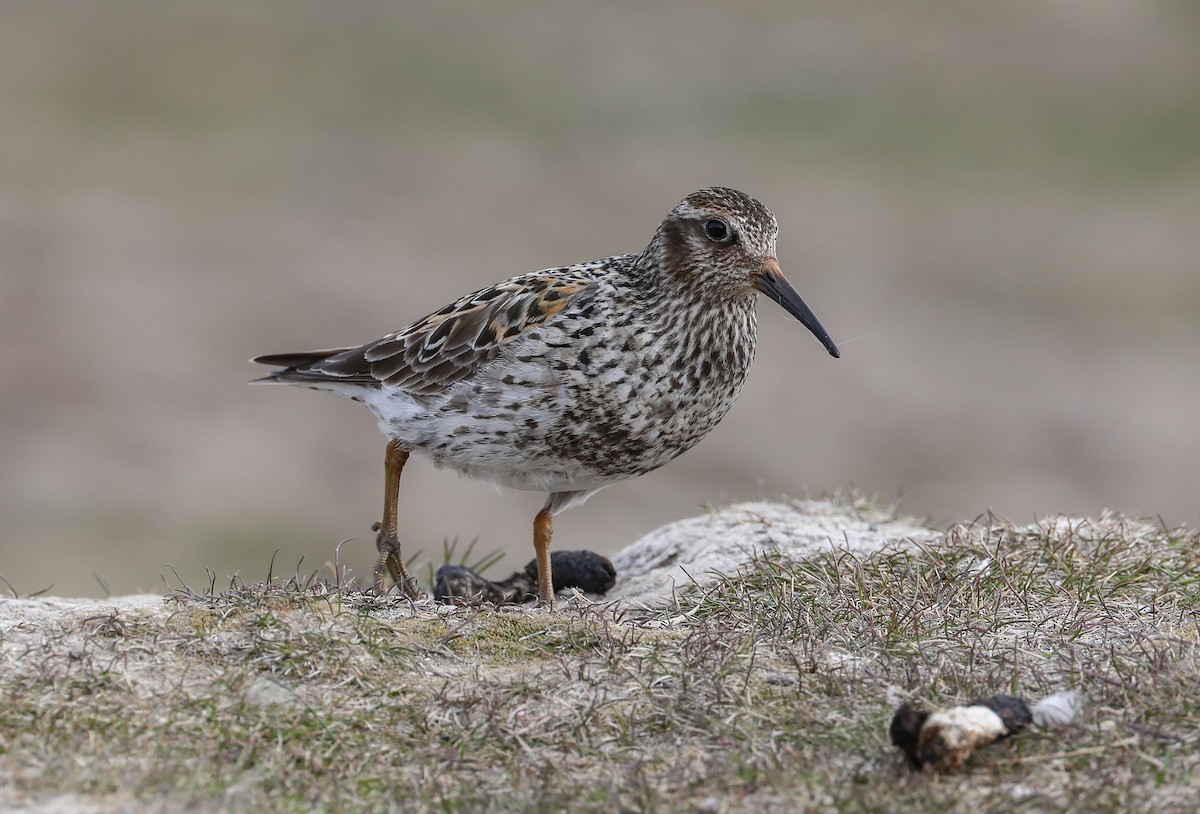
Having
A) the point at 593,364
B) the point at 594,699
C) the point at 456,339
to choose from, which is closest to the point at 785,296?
the point at 593,364

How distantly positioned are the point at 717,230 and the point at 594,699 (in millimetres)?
2859

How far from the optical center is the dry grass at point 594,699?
4465 mm

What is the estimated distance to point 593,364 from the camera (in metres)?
6.75

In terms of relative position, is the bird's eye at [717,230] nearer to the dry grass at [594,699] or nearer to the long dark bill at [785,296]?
the long dark bill at [785,296]

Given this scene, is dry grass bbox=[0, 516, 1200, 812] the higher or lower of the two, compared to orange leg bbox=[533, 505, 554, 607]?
lower

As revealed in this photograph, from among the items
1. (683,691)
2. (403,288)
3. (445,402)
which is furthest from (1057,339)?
(683,691)

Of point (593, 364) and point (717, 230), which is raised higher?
point (717, 230)

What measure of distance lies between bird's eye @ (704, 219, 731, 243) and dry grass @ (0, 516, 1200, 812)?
1826 millimetres

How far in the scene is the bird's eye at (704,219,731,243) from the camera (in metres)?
7.09

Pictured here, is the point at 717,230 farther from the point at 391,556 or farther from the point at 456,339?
the point at 391,556

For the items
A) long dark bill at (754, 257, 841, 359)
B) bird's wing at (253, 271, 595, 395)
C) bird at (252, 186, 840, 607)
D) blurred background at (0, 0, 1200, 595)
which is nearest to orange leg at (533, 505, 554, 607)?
bird at (252, 186, 840, 607)

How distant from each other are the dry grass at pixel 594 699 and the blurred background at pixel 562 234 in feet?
30.6

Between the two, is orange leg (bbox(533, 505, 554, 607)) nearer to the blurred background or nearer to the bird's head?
the bird's head

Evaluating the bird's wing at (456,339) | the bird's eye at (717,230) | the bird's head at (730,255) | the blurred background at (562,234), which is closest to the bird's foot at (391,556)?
the bird's wing at (456,339)
